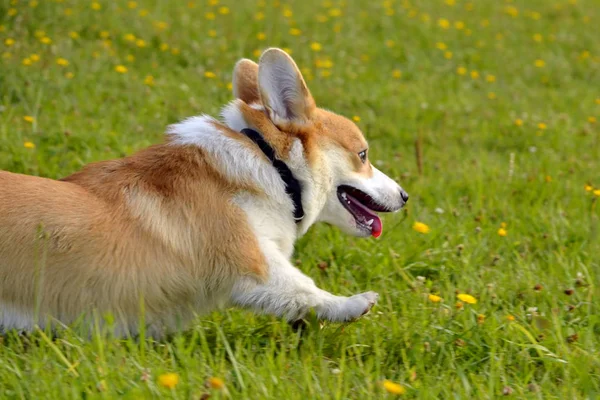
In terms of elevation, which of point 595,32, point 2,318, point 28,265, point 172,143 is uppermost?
point 595,32

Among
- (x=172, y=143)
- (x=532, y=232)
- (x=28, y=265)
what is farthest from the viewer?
(x=532, y=232)

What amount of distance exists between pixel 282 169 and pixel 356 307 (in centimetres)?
65

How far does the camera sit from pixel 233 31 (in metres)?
8.14

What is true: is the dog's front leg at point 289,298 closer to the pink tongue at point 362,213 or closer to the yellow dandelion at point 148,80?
the pink tongue at point 362,213

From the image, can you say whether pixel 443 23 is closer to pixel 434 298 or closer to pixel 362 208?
pixel 362 208

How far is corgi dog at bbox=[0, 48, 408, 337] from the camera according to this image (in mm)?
3084

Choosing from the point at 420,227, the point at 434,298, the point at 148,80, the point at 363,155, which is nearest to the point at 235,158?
the point at 363,155

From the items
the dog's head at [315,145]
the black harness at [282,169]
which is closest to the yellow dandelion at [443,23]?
the dog's head at [315,145]

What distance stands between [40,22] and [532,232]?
14.7 feet

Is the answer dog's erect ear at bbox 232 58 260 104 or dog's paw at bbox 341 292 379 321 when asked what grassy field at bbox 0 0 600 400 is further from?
dog's erect ear at bbox 232 58 260 104

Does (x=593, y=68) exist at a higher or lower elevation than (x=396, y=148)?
higher

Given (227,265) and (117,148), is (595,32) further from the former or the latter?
(227,265)

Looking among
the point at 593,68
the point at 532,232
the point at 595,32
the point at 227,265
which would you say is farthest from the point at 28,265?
the point at 595,32

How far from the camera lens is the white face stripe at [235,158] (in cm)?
337
